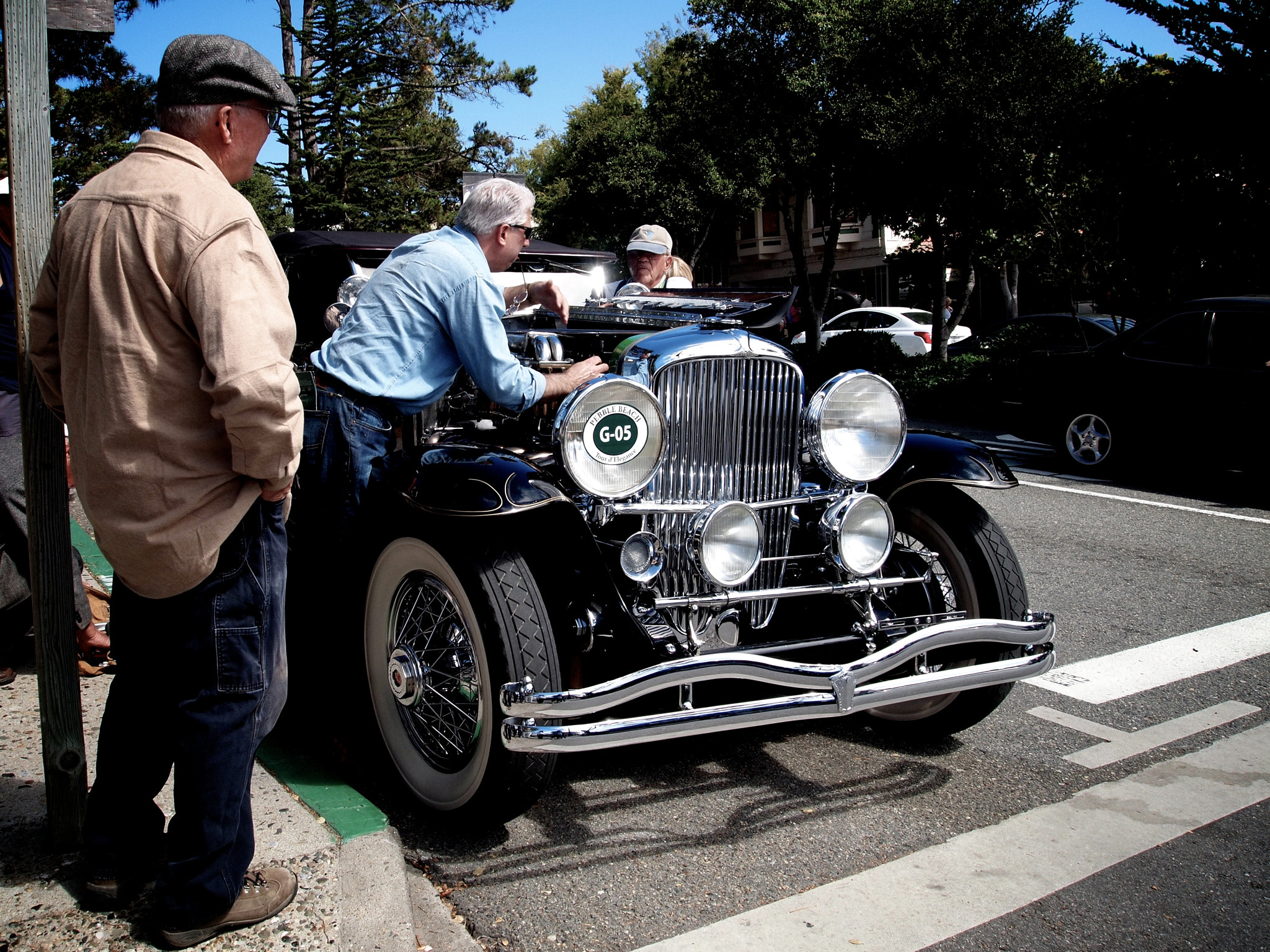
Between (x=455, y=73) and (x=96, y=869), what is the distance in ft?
77.9

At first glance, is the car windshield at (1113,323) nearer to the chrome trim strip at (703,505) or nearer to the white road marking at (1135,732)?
the white road marking at (1135,732)

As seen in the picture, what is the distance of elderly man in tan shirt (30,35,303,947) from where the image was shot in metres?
1.97

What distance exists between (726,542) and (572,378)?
0.68 metres

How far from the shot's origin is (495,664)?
265cm

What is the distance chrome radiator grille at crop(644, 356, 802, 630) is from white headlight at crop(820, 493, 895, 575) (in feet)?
0.70

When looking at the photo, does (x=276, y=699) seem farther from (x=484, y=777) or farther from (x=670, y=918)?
(x=670, y=918)

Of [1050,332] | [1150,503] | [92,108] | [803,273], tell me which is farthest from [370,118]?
[1150,503]

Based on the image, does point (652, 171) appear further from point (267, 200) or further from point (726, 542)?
point (726, 542)

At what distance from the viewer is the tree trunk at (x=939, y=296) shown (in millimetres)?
14625

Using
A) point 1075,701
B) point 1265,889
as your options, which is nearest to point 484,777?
point 1265,889

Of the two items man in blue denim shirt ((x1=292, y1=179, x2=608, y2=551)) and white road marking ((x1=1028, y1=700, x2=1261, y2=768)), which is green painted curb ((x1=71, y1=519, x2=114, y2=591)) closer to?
man in blue denim shirt ((x1=292, y1=179, x2=608, y2=551))

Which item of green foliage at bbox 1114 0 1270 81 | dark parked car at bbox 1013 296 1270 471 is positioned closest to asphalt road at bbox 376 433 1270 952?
dark parked car at bbox 1013 296 1270 471

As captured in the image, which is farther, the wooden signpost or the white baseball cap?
the white baseball cap

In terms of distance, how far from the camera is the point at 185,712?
209 cm
